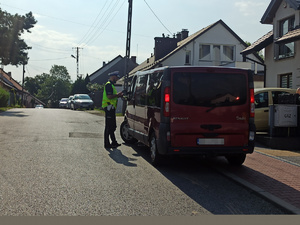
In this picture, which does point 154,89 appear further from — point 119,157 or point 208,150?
point 119,157

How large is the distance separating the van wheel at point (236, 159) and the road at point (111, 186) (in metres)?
0.48

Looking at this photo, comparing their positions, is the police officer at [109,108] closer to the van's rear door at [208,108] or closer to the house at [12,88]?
the van's rear door at [208,108]

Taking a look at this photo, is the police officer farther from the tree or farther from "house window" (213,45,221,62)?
the tree

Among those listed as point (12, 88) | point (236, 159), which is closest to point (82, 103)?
point (12, 88)

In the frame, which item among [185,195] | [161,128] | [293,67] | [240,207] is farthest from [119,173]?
[293,67]

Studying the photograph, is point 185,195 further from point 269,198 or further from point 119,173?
point 119,173

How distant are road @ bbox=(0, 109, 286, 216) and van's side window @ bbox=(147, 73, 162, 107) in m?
1.29

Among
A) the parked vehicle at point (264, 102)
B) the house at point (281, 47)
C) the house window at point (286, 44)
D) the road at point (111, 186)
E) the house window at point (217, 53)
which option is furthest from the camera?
the house window at point (217, 53)

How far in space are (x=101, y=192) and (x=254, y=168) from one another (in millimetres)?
3468

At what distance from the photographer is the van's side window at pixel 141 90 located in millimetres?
8656

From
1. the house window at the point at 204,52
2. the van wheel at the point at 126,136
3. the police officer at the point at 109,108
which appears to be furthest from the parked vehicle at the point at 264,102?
the house window at the point at 204,52

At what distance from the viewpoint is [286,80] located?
729 inches

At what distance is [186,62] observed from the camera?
33906 millimetres

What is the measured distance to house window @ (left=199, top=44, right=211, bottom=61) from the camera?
3406 centimetres
